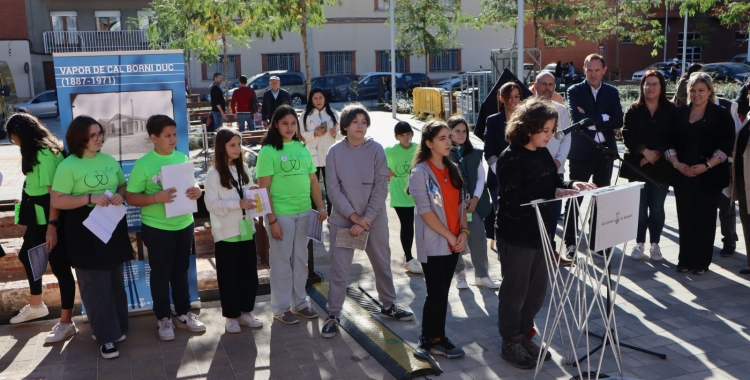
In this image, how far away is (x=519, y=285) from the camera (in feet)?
16.3

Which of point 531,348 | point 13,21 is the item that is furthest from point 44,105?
point 531,348

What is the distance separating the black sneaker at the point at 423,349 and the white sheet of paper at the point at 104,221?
2.31 metres

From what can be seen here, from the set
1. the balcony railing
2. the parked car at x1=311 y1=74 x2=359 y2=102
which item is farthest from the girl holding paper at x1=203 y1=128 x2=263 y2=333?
the balcony railing

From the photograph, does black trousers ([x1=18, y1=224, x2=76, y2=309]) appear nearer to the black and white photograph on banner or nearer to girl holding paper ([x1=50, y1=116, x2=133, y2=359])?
girl holding paper ([x1=50, y1=116, x2=133, y2=359])

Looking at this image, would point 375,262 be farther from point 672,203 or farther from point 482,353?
point 672,203

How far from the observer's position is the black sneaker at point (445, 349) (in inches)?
204

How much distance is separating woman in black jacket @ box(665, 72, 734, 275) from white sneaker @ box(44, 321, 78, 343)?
5.46 metres

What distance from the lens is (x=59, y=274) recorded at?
5660 millimetres

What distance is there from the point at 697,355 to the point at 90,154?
14.8 ft

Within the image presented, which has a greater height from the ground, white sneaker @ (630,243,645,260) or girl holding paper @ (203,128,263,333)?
girl holding paper @ (203,128,263,333)

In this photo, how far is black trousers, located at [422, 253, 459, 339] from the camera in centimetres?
511

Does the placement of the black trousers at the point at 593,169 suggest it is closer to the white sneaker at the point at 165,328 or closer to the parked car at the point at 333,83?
the white sneaker at the point at 165,328

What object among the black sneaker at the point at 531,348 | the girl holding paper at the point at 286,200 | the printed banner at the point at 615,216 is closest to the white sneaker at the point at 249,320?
the girl holding paper at the point at 286,200

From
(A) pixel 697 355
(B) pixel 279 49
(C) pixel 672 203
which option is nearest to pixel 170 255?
(A) pixel 697 355
